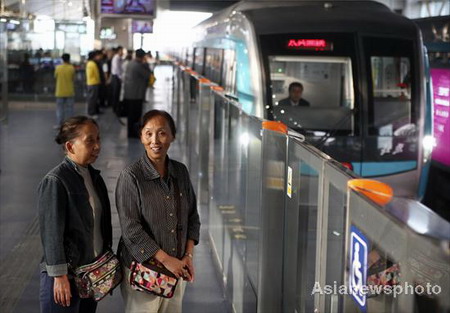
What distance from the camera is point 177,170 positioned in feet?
13.3

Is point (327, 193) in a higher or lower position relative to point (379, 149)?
higher

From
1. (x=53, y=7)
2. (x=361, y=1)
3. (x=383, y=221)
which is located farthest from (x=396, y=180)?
(x=53, y=7)

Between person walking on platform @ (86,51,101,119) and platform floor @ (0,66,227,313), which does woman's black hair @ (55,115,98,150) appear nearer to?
platform floor @ (0,66,227,313)

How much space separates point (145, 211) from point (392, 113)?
245 inches

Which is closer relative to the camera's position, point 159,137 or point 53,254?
point 53,254

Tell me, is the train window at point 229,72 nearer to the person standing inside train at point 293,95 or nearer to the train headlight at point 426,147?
the person standing inside train at point 293,95

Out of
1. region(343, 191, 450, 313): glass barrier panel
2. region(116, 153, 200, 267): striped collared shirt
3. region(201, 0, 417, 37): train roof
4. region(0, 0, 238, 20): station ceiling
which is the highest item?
region(0, 0, 238, 20): station ceiling

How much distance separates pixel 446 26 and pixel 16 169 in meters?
8.60

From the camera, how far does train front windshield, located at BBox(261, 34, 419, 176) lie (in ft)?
30.9

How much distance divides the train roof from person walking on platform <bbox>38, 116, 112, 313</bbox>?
6146 millimetres

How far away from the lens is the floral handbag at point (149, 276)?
12.7 feet

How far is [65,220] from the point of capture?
3.65 m

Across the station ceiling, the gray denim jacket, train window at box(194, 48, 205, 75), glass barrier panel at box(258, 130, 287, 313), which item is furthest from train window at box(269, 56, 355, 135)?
the station ceiling

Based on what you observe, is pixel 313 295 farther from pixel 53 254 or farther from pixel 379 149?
pixel 379 149
